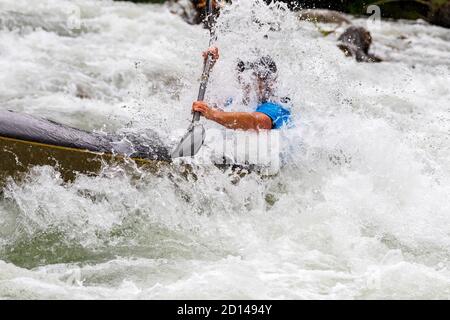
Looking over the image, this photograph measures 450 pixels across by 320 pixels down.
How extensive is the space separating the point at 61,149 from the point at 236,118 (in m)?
1.34

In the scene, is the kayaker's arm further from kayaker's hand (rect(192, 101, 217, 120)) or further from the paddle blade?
the paddle blade

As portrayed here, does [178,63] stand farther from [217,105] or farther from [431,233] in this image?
[431,233]

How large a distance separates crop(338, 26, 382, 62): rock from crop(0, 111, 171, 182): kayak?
26.1ft

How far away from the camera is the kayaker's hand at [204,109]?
4715mm

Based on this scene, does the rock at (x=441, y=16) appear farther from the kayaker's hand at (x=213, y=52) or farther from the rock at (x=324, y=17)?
the kayaker's hand at (x=213, y=52)

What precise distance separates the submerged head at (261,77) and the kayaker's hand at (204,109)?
577 mm

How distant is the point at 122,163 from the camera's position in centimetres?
455

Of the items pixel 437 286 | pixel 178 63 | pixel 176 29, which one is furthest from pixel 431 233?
pixel 176 29

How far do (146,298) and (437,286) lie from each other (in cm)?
178

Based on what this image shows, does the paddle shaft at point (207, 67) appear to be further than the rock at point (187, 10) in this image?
No

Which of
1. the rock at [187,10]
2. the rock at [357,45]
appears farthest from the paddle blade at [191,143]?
the rock at [187,10]

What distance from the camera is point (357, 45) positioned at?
39.2 feet

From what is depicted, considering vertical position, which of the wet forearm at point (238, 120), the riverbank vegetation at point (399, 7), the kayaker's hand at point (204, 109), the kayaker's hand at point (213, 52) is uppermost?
the riverbank vegetation at point (399, 7)

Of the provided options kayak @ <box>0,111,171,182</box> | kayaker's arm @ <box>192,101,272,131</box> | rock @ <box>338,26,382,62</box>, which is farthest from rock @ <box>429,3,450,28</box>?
kayak @ <box>0,111,171,182</box>
